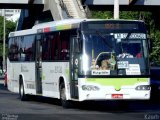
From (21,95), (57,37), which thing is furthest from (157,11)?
(57,37)

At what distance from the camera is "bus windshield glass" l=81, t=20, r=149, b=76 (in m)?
22.3

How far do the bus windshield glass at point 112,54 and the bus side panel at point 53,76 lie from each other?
1502 mm

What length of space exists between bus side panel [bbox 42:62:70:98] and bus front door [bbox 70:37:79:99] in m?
0.50

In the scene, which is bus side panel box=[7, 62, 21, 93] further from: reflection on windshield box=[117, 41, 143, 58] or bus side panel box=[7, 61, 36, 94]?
reflection on windshield box=[117, 41, 143, 58]

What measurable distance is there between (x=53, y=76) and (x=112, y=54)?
3.58 metres

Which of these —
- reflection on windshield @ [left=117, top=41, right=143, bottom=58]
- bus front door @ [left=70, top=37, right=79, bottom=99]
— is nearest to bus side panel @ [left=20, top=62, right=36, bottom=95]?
bus front door @ [left=70, top=37, right=79, bottom=99]

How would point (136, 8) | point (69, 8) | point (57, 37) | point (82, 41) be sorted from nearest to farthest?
1. point (82, 41)
2. point (57, 37)
3. point (69, 8)
4. point (136, 8)

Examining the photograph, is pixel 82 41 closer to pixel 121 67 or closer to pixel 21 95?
pixel 121 67

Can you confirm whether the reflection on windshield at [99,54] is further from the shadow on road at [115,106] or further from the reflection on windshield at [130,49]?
the shadow on road at [115,106]

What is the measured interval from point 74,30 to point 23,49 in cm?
634

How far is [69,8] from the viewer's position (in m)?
47.2

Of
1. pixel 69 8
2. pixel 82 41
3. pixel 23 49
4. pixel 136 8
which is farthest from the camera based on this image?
pixel 136 8

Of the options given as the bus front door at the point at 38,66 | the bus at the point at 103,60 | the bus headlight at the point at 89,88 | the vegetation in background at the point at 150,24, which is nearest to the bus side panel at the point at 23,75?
the bus front door at the point at 38,66

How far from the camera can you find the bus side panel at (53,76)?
78.2 ft
